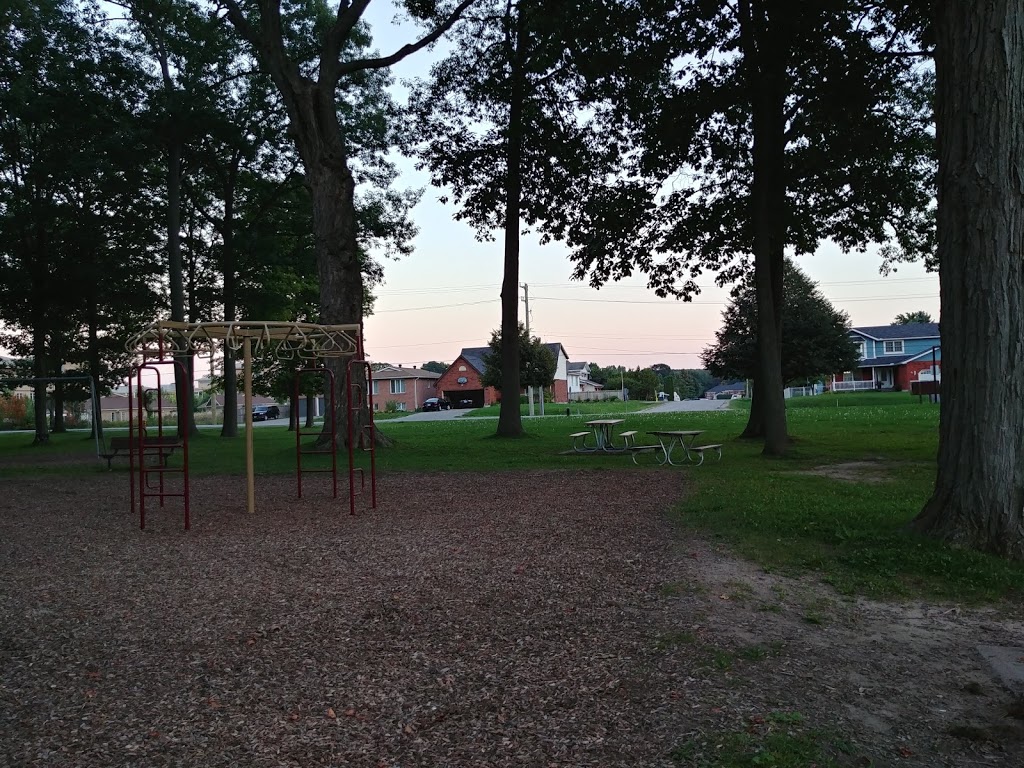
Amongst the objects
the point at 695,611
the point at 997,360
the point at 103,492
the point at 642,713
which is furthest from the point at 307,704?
the point at 103,492

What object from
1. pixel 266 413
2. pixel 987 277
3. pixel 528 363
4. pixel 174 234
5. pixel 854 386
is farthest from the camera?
pixel 854 386

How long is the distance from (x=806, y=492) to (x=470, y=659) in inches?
274

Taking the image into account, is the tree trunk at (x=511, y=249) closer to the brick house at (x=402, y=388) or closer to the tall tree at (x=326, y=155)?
the tall tree at (x=326, y=155)

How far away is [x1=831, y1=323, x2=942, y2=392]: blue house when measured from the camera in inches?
2618

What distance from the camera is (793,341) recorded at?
122ft

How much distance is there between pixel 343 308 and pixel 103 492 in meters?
6.10

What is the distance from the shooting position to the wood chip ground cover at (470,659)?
3.35 meters

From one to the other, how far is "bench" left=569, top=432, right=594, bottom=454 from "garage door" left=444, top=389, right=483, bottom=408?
5361cm

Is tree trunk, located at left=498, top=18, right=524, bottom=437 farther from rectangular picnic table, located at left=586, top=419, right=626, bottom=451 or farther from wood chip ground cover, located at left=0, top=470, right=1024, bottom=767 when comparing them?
wood chip ground cover, located at left=0, top=470, right=1024, bottom=767

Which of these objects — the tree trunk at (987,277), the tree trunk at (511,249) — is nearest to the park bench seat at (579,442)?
the tree trunk at (511,249)

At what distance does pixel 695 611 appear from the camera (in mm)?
5188

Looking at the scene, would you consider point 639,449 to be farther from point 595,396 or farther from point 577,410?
point 595,396

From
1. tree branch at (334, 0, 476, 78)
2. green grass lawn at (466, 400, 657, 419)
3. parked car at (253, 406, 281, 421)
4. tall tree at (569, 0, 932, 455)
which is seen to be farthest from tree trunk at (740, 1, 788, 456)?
parked car at (253, 406, 281, 421)

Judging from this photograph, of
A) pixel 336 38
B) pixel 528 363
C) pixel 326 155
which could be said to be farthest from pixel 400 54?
pixel 528 363
